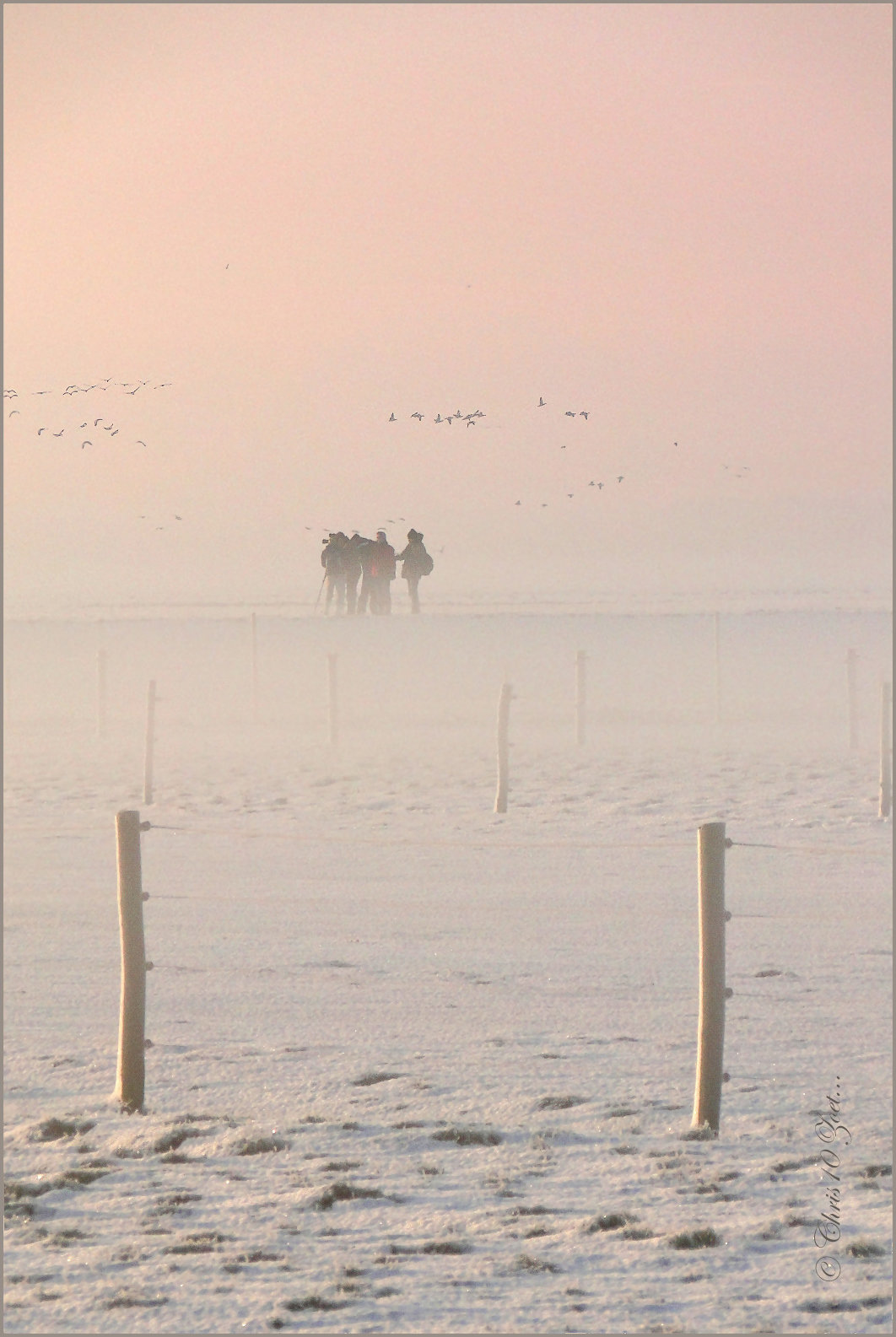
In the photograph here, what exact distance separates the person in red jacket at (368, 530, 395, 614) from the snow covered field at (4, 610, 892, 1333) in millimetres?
2240

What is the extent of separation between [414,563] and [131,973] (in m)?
2.35

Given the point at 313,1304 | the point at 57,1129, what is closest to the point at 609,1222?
the point at 313,1304

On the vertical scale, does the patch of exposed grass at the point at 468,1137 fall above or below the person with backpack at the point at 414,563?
below

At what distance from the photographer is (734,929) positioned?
1046 centimetres

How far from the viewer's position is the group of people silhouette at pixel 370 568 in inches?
247

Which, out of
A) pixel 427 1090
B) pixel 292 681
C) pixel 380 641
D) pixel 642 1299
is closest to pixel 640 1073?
pixel 427 1090

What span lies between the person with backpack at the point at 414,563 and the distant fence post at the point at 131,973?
1695 millimetres

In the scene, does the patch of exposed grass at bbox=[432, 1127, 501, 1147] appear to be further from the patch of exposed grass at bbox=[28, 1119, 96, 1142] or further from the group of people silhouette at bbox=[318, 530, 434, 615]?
the group of people silhouette at bbox=[318, 530, 434, 615]

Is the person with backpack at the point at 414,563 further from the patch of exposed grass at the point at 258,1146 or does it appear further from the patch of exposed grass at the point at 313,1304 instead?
the patch of exposed grass at the point at 313,1304

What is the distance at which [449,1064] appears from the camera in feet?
23.8

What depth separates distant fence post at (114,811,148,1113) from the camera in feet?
21.8

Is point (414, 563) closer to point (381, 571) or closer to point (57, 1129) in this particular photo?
point (381, 571)

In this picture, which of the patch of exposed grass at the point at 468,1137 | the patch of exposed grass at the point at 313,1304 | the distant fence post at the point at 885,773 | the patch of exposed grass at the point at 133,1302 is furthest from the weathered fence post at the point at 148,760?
the patch of exposed grass at the point at 313,1304

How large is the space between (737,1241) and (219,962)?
5262mm
